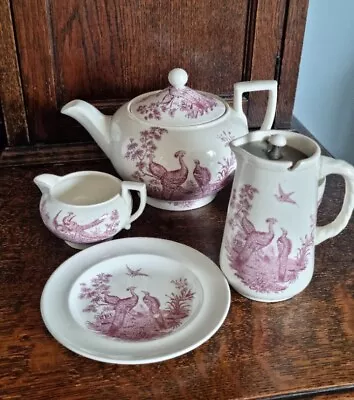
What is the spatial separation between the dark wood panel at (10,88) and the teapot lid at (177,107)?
18cm

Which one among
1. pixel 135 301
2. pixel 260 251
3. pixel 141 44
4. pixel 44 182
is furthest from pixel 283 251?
pixel 141 44

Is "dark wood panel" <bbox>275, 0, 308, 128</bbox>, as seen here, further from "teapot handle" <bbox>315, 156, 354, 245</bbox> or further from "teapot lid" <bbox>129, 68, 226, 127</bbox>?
"teapot handle" <bbox>315, 156, 354, 245</bbox>

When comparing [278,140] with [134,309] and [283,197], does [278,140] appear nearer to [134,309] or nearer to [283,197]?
[283,197]

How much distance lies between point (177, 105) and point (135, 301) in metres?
0.24

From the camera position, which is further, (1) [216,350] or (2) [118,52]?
(2) [118,52]

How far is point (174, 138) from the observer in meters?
0.64

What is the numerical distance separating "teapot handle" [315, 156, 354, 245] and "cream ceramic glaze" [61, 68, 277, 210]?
0.50 ft

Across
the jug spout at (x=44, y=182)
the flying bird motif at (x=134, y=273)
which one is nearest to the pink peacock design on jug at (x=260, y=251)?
the flying bird motif at (x=134, y=273)

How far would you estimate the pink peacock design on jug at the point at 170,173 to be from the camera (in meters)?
0.65

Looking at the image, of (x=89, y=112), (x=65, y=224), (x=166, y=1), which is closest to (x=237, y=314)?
(x=65, y=224)

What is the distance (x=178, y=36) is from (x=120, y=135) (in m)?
0.19

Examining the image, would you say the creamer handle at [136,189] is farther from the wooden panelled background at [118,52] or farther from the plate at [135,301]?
the wooden panelled background at [118,52]

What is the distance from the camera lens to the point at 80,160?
80cm

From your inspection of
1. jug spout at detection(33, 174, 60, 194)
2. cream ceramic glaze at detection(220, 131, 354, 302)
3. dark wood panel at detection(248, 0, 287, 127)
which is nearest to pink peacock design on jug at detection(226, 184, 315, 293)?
cream ceramic glaze at detection(220, 131, 354, 302)
